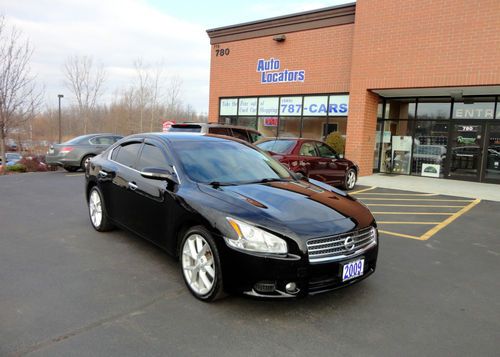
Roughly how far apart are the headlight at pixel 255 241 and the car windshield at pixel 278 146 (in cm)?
616

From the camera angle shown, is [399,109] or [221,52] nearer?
[399,109]

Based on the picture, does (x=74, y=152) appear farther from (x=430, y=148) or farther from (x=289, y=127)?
(x=430, y=148)

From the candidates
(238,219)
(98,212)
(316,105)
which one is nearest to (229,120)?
(316,105)

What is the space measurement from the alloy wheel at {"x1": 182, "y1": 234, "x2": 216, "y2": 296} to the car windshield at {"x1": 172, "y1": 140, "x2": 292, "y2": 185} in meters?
0.68

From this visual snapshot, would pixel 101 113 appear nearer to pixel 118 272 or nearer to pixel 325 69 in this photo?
pixel 325 69

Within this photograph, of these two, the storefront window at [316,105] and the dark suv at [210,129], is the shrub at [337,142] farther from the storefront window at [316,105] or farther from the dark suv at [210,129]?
the dark suv at [210,129]

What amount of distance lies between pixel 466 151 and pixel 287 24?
8.83 metres

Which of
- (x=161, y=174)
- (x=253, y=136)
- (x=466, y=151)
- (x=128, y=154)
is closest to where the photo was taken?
(x=161, y=174)

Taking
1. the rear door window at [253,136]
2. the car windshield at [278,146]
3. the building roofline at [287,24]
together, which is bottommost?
the car windshield at [278,146]

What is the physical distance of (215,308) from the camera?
132 inches

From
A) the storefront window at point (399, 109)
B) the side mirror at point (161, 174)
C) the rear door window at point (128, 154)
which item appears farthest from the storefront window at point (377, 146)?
the side mirror at point (161, 174)

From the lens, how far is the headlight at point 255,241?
312 cm

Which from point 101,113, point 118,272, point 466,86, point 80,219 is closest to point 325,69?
point 466,86

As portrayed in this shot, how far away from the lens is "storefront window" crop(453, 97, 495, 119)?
43.9 feet
